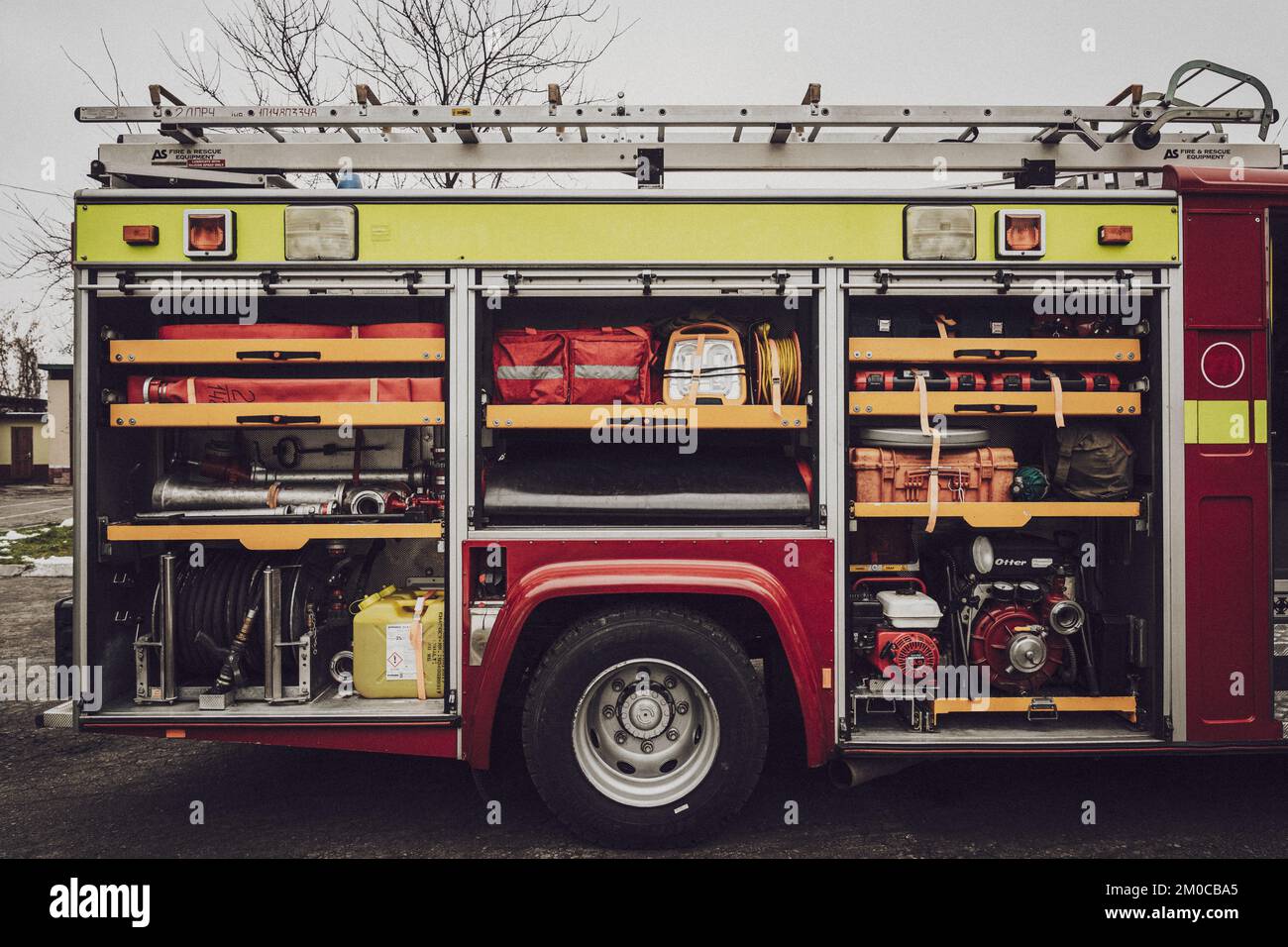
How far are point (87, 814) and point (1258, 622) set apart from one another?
5.44 meters

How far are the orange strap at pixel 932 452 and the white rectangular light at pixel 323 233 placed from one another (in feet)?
8.36

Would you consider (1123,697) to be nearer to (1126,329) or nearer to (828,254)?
(1126,329)

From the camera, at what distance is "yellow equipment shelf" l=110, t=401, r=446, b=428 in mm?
3441

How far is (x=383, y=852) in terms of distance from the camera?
3.35 meters

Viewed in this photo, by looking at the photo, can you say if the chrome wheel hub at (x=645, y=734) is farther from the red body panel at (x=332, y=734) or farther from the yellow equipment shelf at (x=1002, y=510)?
the yellow equipment shelf at (x=1002, y=510)

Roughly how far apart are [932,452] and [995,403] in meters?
0.34

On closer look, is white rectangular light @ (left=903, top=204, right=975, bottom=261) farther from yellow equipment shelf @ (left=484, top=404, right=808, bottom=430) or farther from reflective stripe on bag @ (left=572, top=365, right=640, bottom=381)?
reflective stripe on bag @ (left=572, top=365, right=640, bottom=381)

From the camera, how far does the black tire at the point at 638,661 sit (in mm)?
3291

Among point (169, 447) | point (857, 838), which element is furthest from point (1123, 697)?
point (169, 447)

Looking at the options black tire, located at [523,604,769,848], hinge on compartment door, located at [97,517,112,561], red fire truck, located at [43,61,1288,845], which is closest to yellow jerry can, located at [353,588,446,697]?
red fire truck, located at [43,61,1288,845]

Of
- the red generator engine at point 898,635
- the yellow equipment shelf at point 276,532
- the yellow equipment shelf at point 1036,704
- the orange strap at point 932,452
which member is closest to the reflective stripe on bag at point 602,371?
the yellow equipment shelf at point 276,532

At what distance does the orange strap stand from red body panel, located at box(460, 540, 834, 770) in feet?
1.72

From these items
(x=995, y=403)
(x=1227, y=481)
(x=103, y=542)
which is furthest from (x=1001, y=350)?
(x=103, y=542)
